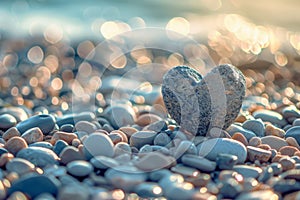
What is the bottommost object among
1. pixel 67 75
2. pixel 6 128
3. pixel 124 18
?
pixel 6 128

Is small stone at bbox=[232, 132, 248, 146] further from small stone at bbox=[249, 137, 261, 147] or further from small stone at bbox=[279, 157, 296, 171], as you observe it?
small stone at bbox=[279, 157, 296, 171]

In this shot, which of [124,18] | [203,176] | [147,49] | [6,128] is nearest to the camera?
[203,176]

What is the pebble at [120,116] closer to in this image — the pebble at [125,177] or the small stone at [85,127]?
the small stone at [85,127]

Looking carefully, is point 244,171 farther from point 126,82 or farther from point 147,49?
point 147,49

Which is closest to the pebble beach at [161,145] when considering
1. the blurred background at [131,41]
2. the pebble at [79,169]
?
the pebble at [79,169]

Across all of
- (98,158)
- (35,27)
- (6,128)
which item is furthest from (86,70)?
(98,158)

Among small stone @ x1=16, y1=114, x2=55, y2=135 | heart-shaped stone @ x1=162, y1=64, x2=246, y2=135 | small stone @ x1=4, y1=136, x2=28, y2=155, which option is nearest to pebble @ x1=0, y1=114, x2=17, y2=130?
small stone @ x1=16, y1=114, x2=55, y2=135

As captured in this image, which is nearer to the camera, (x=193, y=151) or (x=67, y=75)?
(x=193, y=151)
